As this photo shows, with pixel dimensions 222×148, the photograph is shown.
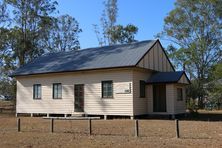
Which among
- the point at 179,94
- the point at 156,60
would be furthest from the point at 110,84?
the point at 179,94

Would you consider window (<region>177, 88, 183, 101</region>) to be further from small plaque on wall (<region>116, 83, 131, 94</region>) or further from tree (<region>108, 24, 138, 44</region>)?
tree (<region>108, 24, 138, 44</region>)

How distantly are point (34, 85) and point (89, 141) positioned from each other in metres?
18.2

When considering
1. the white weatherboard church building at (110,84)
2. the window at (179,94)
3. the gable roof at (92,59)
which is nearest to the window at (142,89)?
the white weatherboard church building at (110,84)

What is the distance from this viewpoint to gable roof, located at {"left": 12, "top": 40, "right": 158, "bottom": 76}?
27.2 meters

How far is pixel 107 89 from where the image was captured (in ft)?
89.7

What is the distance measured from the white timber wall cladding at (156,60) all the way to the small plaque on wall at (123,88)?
171 centimetres

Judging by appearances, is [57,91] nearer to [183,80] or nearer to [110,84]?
[110,84]

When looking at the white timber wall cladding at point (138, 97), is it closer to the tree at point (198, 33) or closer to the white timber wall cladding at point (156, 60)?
the white timber wall cladding at point (156, 60)

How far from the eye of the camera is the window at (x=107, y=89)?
27.0m

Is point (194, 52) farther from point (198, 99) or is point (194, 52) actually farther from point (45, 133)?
point (45, 133)

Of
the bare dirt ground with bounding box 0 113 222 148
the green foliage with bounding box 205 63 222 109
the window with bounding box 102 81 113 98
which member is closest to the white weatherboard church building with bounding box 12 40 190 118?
the window with bounding box 102 81 113 98

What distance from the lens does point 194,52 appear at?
47.4 meters

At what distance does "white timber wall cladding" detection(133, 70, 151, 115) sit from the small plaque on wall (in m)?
0.45

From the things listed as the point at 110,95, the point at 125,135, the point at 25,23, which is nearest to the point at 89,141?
the point at 125,135
